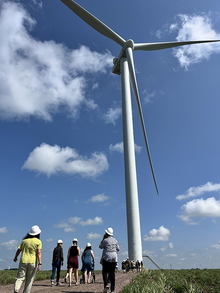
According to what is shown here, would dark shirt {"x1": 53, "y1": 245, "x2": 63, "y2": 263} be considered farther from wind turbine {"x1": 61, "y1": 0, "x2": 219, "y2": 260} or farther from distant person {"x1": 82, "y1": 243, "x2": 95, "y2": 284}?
wind turbine {"x1": 61, "y1": 0, "x2": 219, "y2": 260}

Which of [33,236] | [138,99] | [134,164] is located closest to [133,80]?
[138,99]

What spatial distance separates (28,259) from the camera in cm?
866

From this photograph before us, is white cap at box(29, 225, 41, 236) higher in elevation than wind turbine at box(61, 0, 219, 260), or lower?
lower

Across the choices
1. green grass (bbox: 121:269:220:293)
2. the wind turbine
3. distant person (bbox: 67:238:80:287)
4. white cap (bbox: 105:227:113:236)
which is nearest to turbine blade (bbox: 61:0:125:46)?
the wind turbine

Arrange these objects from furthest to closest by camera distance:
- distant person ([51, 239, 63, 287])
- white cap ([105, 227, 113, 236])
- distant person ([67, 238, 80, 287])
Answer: distant person ([51, 239, 63, 287]) → distant person ([67, 238, 80, 287]) → white cap ([105, 227, 113, 236])

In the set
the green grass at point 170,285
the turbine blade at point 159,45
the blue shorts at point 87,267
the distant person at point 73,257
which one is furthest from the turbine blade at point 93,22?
the green grass at point 170,285

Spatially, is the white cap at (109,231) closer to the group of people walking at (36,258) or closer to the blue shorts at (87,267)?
the group of people walking at (36,258)

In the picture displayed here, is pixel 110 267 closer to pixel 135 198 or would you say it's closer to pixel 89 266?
pixel 89 266

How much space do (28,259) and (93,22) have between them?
33.0 m

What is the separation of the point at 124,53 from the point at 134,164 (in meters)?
18.7

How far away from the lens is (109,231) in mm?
10508

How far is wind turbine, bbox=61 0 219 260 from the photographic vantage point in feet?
82.4

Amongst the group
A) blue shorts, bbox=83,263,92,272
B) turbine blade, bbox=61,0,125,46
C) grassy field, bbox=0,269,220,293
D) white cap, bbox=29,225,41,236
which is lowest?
grassy field, bbox=0,269,220,293

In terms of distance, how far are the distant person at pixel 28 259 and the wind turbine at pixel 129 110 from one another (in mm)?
17457
